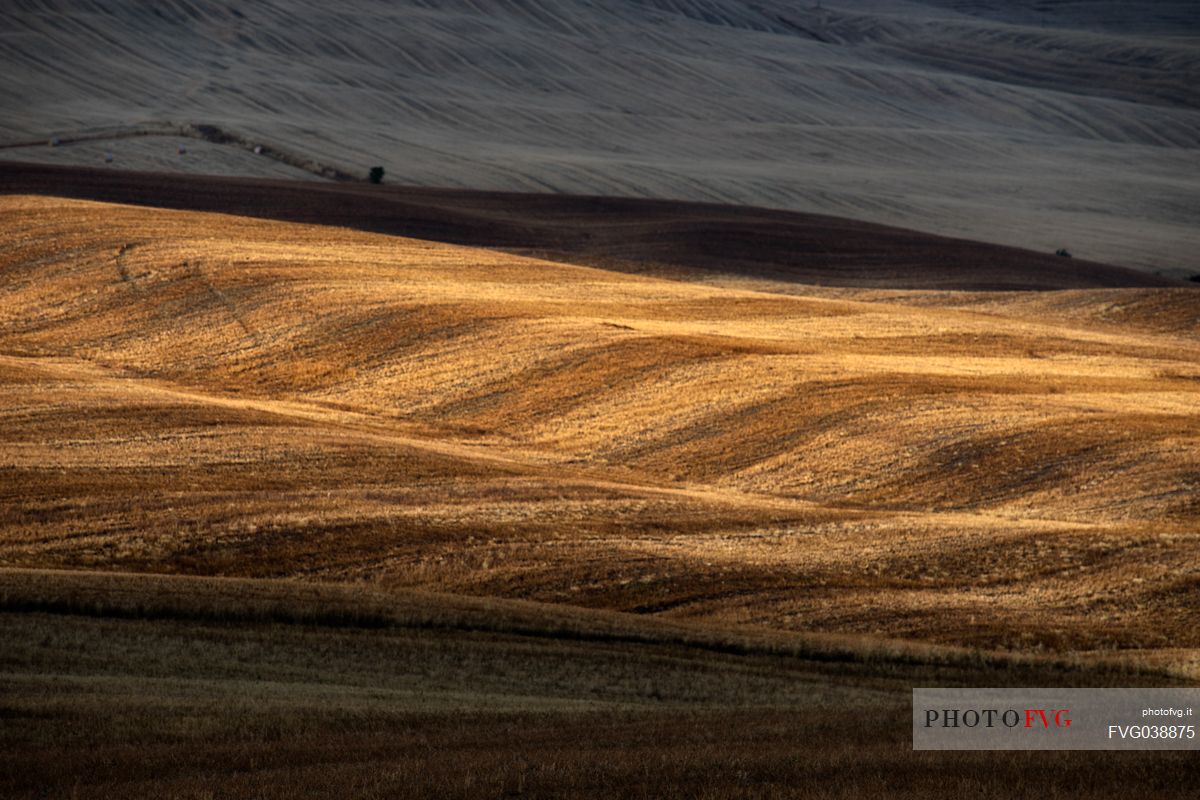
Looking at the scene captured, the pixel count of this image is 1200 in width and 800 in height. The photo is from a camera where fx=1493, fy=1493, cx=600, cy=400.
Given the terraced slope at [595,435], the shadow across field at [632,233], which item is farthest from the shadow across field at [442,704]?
the shadow across field at [632,233]

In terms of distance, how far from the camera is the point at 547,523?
69.9 feet

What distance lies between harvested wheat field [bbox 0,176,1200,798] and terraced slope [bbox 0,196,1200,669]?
0.11 metres

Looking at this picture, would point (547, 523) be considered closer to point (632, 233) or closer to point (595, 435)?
point (595, 435)

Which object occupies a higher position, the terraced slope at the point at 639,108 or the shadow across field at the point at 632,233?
the terraced slope at the point at 639,108

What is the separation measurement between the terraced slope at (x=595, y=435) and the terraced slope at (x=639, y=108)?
2154 centimetres

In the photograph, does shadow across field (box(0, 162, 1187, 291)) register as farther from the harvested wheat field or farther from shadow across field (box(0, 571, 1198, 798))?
shadow across field (box(0, 571, 1198, 798))

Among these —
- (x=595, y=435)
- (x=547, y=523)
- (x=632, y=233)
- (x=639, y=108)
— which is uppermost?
(x=639, y=108)

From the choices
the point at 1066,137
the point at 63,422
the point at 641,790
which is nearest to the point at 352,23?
the point at 1066,137

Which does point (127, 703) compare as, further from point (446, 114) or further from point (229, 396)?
point (446, 114)

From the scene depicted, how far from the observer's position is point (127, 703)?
37.6 feet

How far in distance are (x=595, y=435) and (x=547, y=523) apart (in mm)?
7529

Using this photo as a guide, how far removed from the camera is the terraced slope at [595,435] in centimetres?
1875

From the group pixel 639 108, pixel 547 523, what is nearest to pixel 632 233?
pixel 547 523

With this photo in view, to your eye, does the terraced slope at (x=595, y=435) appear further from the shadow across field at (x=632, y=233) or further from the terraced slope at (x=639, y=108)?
the terraced slope at (x=639, y=108)
